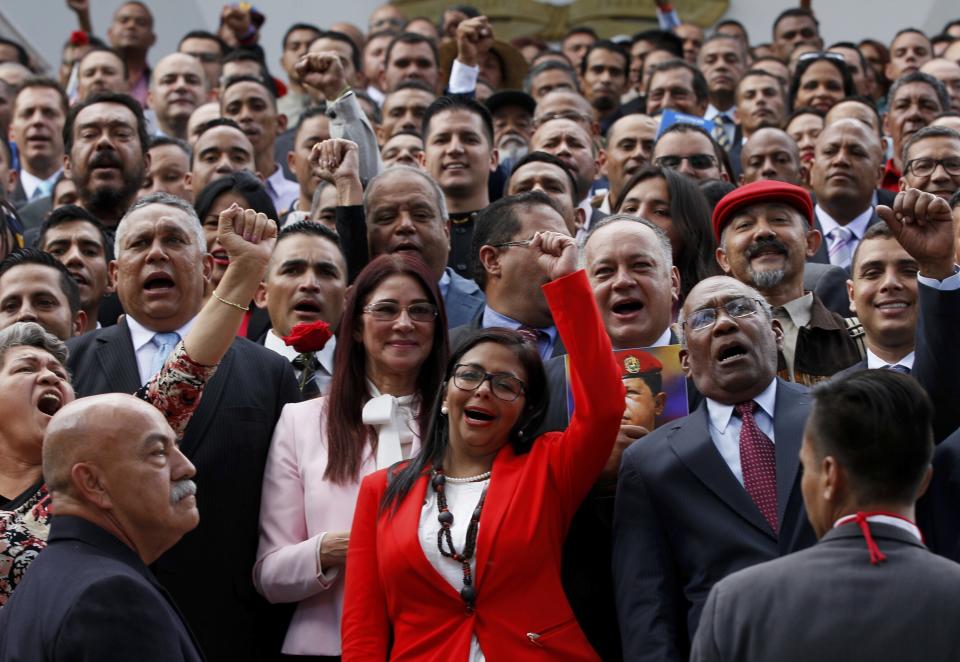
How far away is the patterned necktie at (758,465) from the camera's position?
4297mm

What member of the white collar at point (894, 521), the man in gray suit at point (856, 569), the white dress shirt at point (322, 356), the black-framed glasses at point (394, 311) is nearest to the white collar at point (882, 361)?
the black-framed glasses at point (394, 311)

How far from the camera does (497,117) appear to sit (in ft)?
30.4

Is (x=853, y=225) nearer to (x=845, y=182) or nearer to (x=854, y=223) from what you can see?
(x=854, y=223)

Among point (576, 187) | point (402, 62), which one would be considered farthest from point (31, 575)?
point (402, 62)

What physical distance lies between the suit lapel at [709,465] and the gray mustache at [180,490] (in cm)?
140

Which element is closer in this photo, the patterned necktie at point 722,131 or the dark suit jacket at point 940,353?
the dark suit jacket at point 940,353

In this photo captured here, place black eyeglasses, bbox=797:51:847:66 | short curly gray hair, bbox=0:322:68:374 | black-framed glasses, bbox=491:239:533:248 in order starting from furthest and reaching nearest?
black eyeglasses, bbox=797:51:847:66, black-framed glasses, bbox=491:239:533:248, short curly gray hair, bbox=0:322:68:374

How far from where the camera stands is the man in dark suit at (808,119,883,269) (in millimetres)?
7594

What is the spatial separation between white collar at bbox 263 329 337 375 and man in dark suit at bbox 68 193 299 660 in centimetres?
36

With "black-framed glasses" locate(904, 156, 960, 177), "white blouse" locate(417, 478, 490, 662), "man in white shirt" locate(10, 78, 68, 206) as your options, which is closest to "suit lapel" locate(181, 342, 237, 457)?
"white blouse" locate(417, 478, 490, 662)

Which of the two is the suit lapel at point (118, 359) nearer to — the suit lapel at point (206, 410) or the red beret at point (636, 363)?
the suit lapel at point (206, 410)

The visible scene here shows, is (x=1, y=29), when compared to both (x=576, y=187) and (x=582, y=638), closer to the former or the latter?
(x=576, y=187)

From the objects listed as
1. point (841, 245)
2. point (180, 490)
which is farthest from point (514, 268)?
point (841, 245)

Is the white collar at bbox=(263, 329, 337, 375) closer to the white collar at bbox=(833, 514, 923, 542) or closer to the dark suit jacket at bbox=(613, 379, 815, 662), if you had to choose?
the dark suit jacket at bbox=(613, 379, 815, 662)
